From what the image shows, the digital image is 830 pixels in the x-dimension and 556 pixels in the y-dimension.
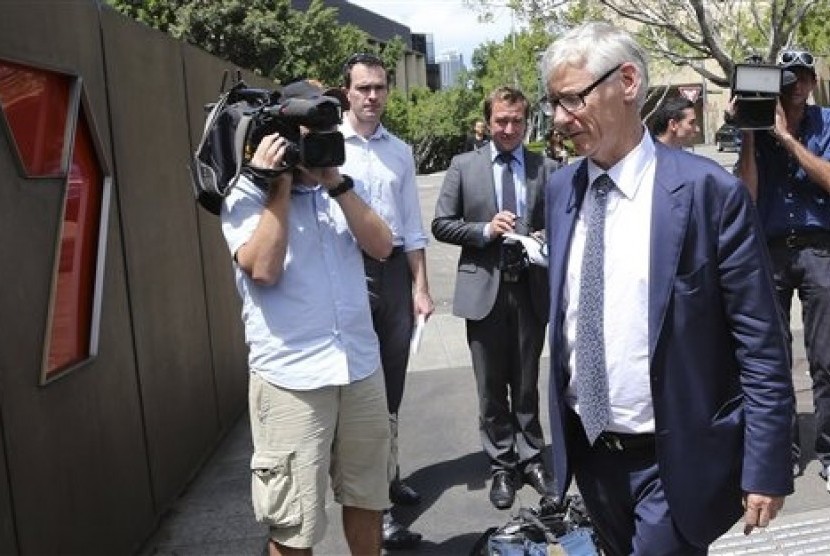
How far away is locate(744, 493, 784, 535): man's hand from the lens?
2191 mm

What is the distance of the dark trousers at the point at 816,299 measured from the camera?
431cm

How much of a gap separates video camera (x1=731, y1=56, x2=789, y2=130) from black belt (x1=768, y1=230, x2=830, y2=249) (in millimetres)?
616

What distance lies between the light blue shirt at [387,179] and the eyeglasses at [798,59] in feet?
6.11

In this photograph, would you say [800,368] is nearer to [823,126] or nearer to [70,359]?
[823,126]

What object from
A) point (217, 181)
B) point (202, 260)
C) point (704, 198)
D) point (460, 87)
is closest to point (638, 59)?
point (704, 198)

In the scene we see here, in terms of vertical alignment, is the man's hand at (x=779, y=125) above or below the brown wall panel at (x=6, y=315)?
above

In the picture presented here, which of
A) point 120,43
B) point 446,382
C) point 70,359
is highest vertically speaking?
point 120,43

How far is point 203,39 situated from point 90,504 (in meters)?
28.6

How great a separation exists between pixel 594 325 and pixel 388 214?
6.07 ft

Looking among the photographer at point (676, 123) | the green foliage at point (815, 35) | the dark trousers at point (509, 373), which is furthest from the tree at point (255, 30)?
the dark trousers at point (509, 373)

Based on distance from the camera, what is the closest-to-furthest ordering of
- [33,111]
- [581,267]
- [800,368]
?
[581,267] < [33,111] < [800,368]

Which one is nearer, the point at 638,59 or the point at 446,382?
the point at 638,59

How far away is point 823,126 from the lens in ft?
14.0

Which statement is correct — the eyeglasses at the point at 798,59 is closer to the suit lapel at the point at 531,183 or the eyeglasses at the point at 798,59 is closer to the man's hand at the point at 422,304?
the suit lapel at the point at 531,183
